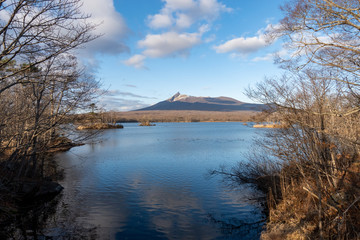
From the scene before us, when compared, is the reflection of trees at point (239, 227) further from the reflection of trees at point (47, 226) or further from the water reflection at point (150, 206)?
the reflection of trees at point (47, 226)

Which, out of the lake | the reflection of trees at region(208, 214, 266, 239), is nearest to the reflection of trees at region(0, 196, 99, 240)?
the lake

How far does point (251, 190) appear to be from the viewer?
11930 millimetres

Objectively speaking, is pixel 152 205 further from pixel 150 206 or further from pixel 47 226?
pixel 47 226

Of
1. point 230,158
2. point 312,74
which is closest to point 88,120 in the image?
point 312,74

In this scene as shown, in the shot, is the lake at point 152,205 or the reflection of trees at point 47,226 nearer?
the reflection of trees at point 47,226

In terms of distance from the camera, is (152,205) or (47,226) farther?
(152,205)

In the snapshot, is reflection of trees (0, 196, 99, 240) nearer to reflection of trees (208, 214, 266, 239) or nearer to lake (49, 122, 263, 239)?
lake (49, 122, 263, 239)

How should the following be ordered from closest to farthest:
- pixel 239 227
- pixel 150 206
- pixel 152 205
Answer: pixel 239 227 → pixel 150 206 → pixel 152 205

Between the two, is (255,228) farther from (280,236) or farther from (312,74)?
(312,74)

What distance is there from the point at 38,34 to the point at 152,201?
25.6ft

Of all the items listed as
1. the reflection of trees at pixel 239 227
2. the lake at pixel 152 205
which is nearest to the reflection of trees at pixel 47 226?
the lake at pixel 152 205

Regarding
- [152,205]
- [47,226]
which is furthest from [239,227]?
[47,226]

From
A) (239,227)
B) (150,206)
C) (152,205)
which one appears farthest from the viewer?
(152,205)

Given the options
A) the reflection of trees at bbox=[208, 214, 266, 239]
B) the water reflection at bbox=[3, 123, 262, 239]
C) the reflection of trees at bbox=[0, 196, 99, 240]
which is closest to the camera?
the reflection of trees at bbox=[0, 196, 99, 240]
